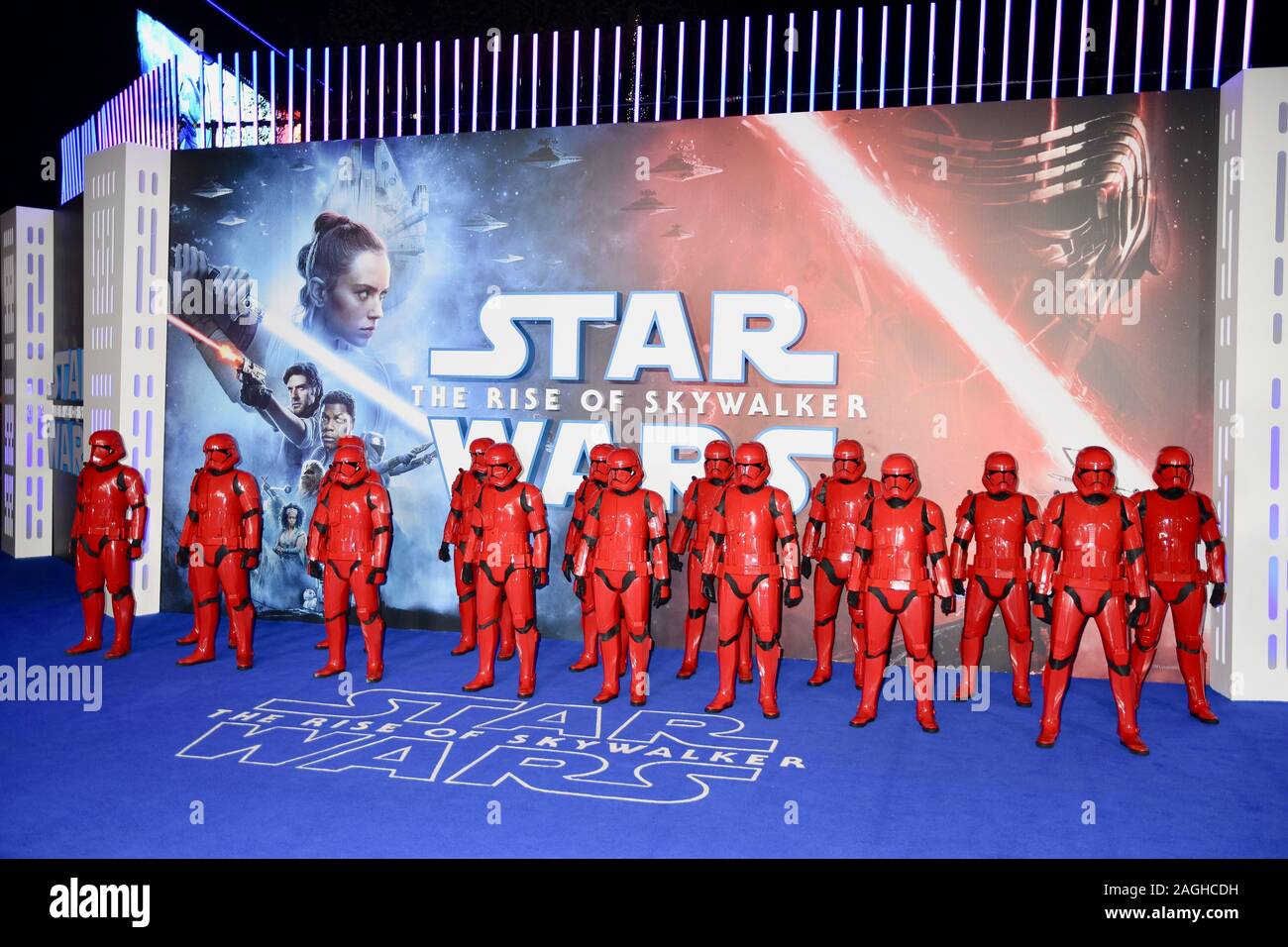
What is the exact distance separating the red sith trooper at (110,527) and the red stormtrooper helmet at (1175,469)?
8030mm

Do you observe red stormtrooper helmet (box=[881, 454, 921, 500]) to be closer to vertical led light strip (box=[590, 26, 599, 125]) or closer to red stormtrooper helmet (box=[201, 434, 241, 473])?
vertical led light strip (box=[590, 26, 599, 125])

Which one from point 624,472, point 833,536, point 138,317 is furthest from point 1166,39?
point 138,317

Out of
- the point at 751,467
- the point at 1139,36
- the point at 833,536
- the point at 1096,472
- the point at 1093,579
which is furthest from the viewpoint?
the point at 1139,36

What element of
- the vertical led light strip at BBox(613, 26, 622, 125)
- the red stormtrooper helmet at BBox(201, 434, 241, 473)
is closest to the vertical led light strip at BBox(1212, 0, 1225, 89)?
the vertical led light strip at BBox(613, 26, 622, 125)

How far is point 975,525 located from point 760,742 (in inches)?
98.0

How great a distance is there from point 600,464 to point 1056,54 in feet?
Answer: 17.1

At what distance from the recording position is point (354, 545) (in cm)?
848

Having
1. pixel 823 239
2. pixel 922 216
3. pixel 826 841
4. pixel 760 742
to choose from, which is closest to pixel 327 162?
pixel 823 239

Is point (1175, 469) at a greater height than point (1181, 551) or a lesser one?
greater

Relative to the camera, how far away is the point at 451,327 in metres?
10.6

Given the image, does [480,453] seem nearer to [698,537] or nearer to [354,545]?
[354,545]

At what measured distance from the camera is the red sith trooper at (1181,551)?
761 centimetres

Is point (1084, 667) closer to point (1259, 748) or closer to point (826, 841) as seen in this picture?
point (1259, 748)

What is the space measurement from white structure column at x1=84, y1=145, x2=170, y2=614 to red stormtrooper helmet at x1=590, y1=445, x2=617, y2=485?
4907mm
